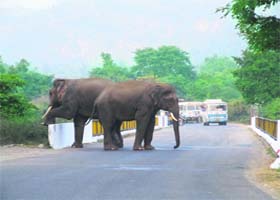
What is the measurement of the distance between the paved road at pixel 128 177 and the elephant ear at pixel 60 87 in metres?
7.52

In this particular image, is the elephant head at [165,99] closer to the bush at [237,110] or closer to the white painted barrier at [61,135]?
the white painted barrier at [61,135]

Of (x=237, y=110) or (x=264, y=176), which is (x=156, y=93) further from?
(x=237, y=110)

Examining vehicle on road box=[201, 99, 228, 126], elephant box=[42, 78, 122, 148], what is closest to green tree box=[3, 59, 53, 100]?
vehicle on road box=[201, 99, 228, 126]

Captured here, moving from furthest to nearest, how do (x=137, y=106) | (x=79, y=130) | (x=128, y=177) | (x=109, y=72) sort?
(x=109, y=72), (x=79, y=130), (x=137, y=106), (x=128, y=177)

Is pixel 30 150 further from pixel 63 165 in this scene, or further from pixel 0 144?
pixel 63 165

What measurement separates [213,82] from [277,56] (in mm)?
69197

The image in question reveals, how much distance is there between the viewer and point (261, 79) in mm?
69500

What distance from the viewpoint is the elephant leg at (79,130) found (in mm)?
31750

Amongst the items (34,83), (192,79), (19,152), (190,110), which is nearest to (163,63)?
(192,79)

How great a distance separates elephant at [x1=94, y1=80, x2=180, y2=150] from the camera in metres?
29.5

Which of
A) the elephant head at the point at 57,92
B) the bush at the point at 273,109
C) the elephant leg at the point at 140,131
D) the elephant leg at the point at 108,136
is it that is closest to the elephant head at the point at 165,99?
the elephant leg at the point at 140,131

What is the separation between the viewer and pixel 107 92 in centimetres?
3055

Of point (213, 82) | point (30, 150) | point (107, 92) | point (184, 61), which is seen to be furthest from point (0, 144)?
point (184, 61)

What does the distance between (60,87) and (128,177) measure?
626 inches
